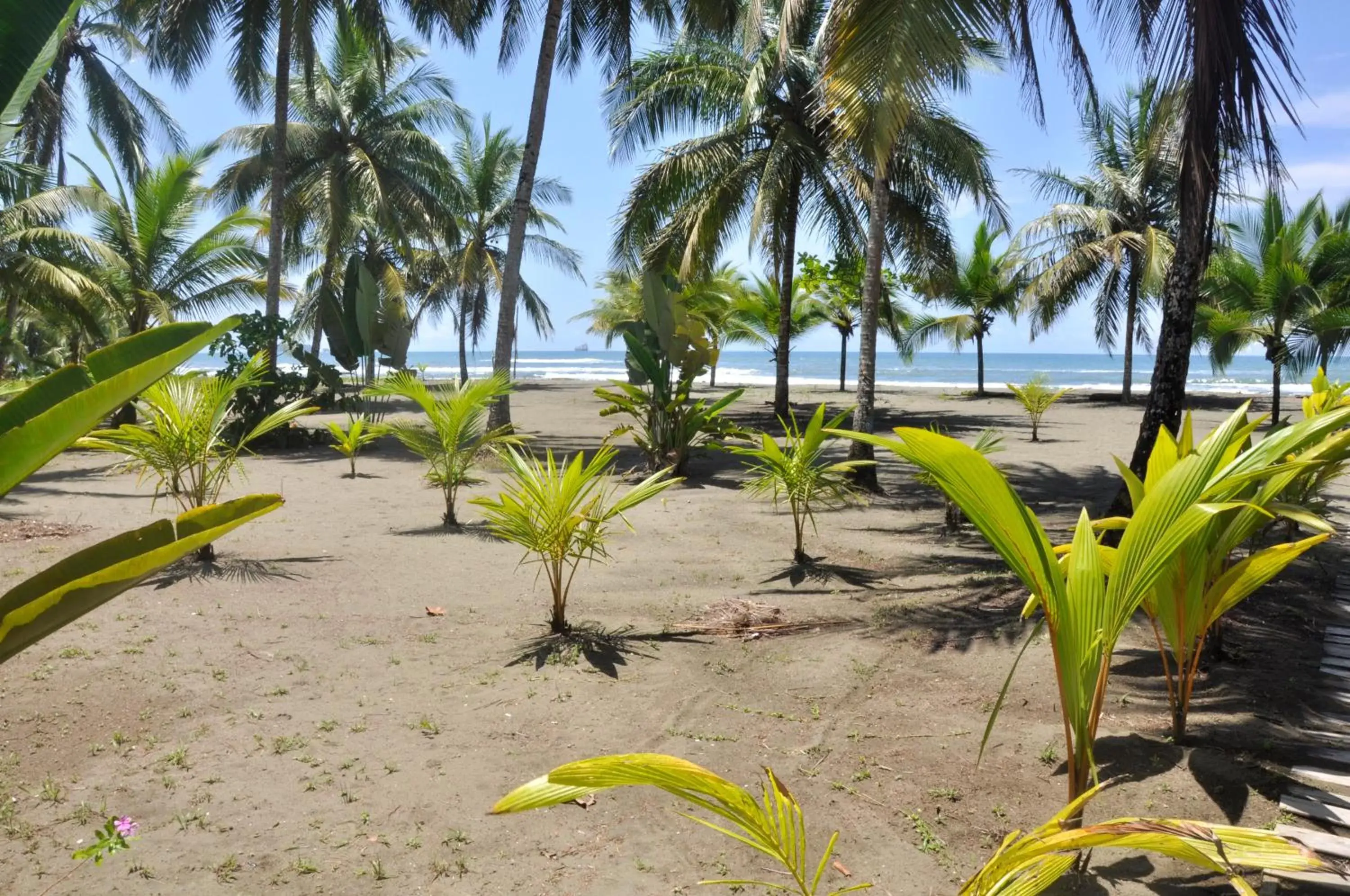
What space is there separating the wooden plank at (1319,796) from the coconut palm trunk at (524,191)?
34.6ft

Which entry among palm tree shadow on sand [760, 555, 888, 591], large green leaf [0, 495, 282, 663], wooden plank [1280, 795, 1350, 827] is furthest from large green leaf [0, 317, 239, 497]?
palm tree shadow on sand [760, 555, 888, 591]

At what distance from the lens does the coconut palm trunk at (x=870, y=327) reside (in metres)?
8.90

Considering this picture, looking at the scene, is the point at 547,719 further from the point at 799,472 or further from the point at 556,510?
the point at 799,472

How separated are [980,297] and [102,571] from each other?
25991mm

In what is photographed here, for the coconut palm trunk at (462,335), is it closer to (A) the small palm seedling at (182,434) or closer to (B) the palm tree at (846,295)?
(B) the palm tree at (846,295)

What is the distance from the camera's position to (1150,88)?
5.80m

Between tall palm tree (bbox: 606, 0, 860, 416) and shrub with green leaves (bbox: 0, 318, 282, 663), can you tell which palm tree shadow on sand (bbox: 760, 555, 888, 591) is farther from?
tall palm tree (bbox: 606, 0, 860, 416)

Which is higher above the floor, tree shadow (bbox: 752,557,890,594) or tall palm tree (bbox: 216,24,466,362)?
tall palm tree (bbox: 216,24,466,362)

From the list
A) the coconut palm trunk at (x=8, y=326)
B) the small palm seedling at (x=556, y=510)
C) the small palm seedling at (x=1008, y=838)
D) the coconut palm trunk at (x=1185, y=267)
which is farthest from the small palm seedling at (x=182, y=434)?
the coconut palm trunk at (x=8, y=326)

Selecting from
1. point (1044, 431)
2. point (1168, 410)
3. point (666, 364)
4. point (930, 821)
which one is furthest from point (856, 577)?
point (1044, 431)

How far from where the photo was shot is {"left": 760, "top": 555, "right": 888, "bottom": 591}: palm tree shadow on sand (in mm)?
5688

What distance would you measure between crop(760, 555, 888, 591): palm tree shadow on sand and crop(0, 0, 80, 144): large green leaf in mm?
4783

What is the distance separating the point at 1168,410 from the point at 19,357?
1763cm

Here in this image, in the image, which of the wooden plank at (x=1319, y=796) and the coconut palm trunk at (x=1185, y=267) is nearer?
the wooden plank at (x=1319, y=796)
